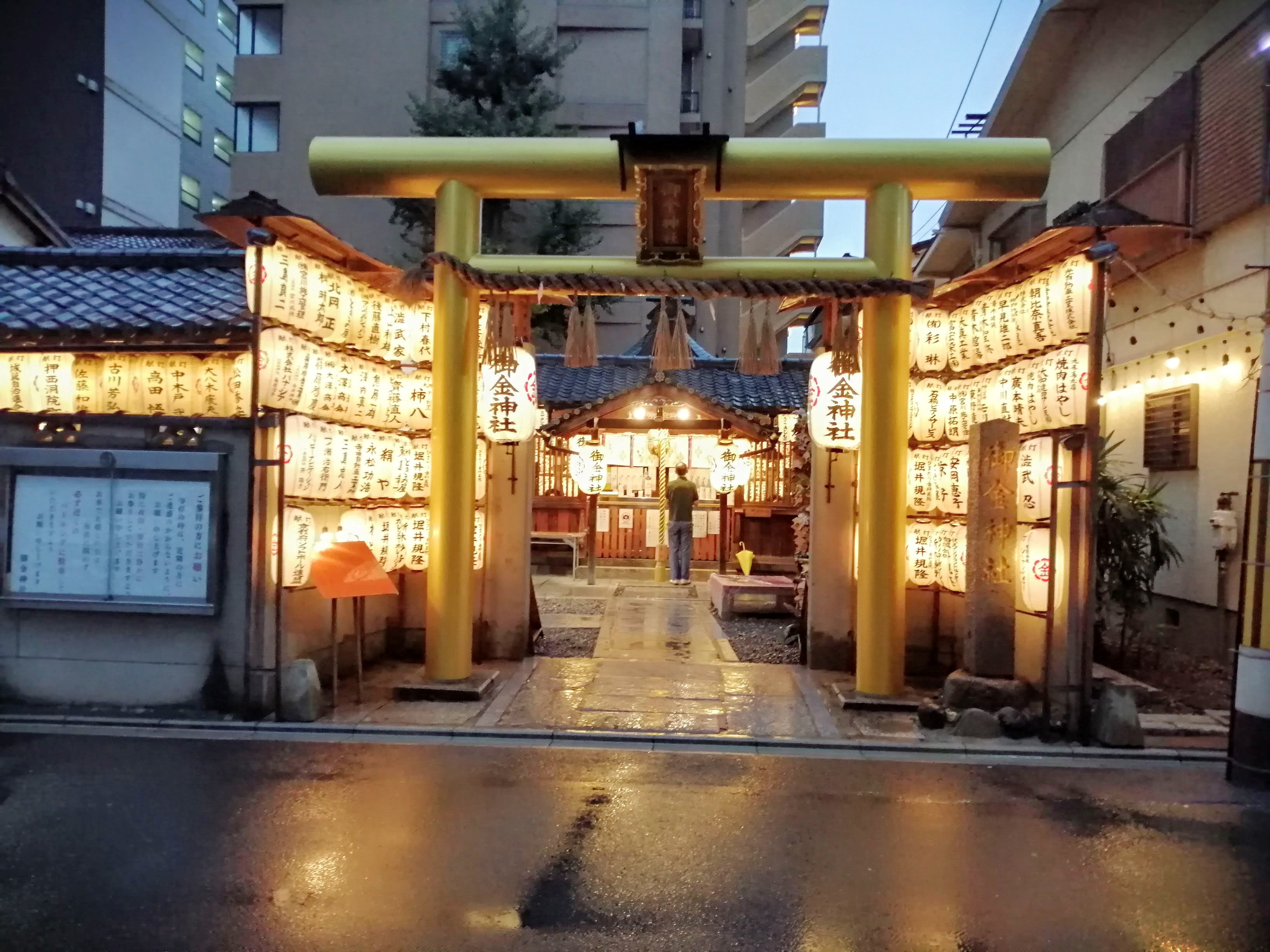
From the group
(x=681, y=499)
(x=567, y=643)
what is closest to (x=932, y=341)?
(x=567, y=643)

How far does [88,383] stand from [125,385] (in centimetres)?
44

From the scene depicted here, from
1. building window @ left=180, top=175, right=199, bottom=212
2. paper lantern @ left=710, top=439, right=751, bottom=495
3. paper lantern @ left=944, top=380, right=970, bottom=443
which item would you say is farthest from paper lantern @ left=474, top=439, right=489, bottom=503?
building window @ left=180, top=175, right=199, bottom=212

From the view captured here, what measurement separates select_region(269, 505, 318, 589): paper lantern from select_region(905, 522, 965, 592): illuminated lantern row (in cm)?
724

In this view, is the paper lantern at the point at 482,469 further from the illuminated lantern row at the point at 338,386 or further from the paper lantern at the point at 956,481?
the paper lantern at the point at 956,481

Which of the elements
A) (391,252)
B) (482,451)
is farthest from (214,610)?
(391,252)

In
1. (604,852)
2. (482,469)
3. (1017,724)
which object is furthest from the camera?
(482,469)

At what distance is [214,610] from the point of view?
8.98 meters

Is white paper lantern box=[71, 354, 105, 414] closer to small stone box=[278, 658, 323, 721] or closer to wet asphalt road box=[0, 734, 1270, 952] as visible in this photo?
wet asphalt road box=[0, 734, 1270, 952]

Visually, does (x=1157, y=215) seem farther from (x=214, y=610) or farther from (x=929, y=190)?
(x=214, y=610)

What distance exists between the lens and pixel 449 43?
31375 mm

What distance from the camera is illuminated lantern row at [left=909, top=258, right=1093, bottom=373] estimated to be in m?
8.58

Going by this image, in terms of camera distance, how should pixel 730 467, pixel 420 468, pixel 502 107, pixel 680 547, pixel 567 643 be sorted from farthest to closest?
pixel 502 107 → pixel 730 467 → pixel 680 547 → pixel 567 643 → pixel 420 468

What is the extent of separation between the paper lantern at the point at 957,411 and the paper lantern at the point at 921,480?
1.25 feet

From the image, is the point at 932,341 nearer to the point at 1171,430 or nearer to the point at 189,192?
the point at 1171,430
